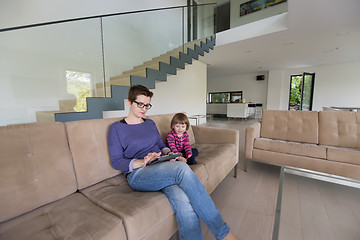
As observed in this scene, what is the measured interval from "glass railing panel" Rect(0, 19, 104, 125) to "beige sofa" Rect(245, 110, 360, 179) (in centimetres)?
255

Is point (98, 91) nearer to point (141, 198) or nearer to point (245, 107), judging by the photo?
point (141, 198)

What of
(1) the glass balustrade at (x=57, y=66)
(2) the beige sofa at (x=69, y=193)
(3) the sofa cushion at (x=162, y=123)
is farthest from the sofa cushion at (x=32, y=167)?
(1) the glass balustrade at (x=57, y=66)

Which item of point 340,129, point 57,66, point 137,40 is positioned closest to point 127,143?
point 57,66

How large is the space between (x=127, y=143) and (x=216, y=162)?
2.91 feet

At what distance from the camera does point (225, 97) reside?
1001 cm

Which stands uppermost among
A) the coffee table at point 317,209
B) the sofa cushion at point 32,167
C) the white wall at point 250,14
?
the white wall at point 250,14

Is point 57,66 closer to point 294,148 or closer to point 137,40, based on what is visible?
Result: point 137,40

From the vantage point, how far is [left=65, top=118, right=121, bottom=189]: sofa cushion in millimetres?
1062

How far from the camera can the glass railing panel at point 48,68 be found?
189cm

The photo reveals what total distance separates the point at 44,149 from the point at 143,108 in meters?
0.68

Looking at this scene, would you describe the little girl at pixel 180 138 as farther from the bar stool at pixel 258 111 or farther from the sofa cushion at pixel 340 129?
the bar stool at pixel 258 111

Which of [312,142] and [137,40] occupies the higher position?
[137,40]

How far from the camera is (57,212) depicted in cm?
83

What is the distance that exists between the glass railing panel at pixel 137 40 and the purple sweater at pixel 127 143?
1420mm
